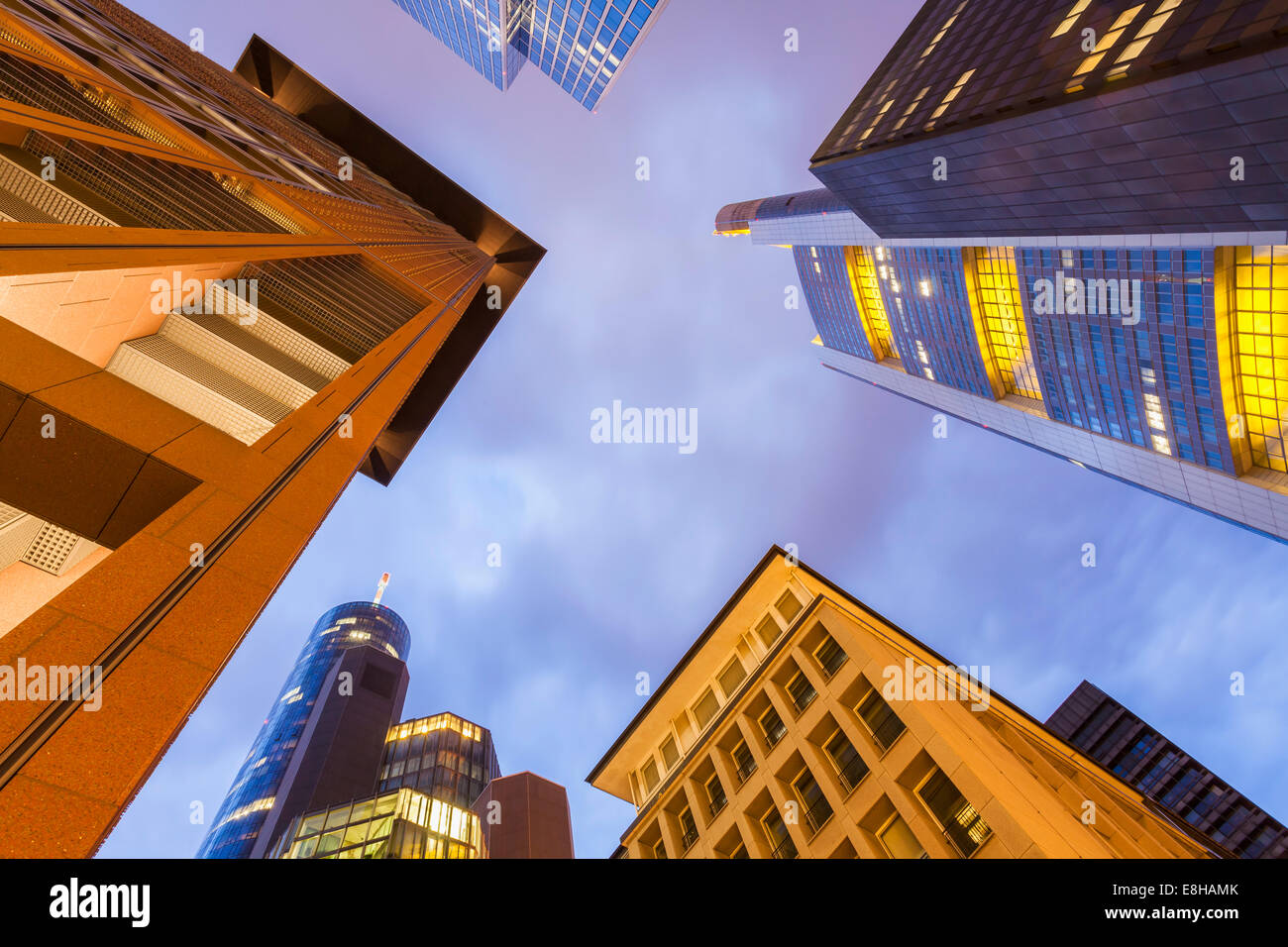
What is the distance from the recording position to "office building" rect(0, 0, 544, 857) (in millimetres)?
3355

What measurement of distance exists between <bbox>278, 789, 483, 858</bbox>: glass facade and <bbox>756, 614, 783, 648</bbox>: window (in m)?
29.6

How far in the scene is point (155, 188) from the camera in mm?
13688

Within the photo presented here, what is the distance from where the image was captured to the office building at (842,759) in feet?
56.4

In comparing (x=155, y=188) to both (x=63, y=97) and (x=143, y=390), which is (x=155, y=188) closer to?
(x=63, y=97)

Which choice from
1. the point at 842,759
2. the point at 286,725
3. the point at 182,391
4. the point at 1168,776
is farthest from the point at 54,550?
the point at 1168,776

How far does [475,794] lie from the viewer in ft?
238

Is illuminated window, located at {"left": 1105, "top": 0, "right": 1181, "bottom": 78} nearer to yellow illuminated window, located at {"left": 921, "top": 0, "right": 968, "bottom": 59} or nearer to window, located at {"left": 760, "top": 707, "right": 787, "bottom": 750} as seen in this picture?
yellow illuminated window, located at {"left": 921, "top": 0, "right": 968, "bottom": 59}

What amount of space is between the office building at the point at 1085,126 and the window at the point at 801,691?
35.4 m

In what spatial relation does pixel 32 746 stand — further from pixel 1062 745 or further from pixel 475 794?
pixel 475 794

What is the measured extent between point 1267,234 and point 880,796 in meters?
42.0

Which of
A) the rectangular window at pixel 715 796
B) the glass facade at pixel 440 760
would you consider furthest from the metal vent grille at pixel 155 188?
the glass facade at pixel 440 760

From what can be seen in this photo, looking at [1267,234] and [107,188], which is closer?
[107,188]

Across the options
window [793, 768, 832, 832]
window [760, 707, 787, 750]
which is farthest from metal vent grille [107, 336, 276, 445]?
window [760, 707, 787, 750]
